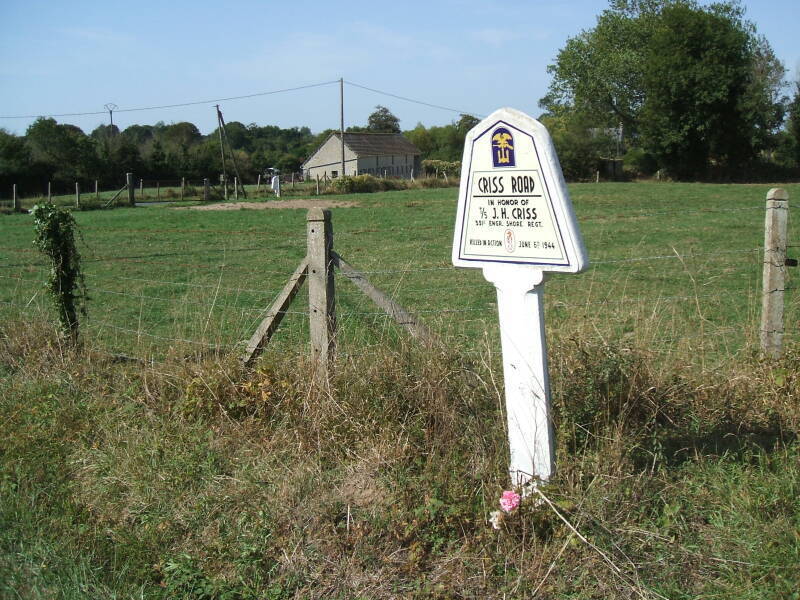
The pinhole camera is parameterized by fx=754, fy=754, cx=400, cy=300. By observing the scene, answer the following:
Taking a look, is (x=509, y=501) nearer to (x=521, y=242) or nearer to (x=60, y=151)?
(x=521, y=242)

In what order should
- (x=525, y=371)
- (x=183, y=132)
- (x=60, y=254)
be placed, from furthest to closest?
1. (x=183, y=132)
2. (x=60, y=254)
3. (x=525, y=371)

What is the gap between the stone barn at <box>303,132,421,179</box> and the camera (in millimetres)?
73562

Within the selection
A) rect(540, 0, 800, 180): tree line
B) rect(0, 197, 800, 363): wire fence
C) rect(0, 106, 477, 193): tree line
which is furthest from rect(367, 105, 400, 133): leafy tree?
rect(0, 197, 800, 363): wire fence

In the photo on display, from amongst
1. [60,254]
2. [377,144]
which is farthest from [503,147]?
[377,144]

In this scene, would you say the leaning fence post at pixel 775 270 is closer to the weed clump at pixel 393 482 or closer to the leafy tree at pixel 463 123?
the weed clump at pixel 393 482

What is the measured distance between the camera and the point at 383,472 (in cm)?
397

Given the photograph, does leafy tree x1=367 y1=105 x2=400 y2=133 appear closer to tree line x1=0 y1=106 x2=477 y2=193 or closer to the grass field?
tree line x1=0 y1=106 x2=477 y2=193

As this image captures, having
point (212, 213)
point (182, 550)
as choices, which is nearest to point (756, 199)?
point (212, 213)

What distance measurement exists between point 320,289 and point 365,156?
70.0 meters

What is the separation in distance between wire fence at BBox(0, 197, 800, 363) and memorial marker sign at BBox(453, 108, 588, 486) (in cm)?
105

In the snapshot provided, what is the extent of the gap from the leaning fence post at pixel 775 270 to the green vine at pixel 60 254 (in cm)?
529

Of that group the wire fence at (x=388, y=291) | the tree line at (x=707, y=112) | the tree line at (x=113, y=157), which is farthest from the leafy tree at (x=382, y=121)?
the wire fence at (x=388, y=291)

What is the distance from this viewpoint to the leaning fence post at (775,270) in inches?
205

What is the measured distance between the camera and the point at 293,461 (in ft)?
14.1
